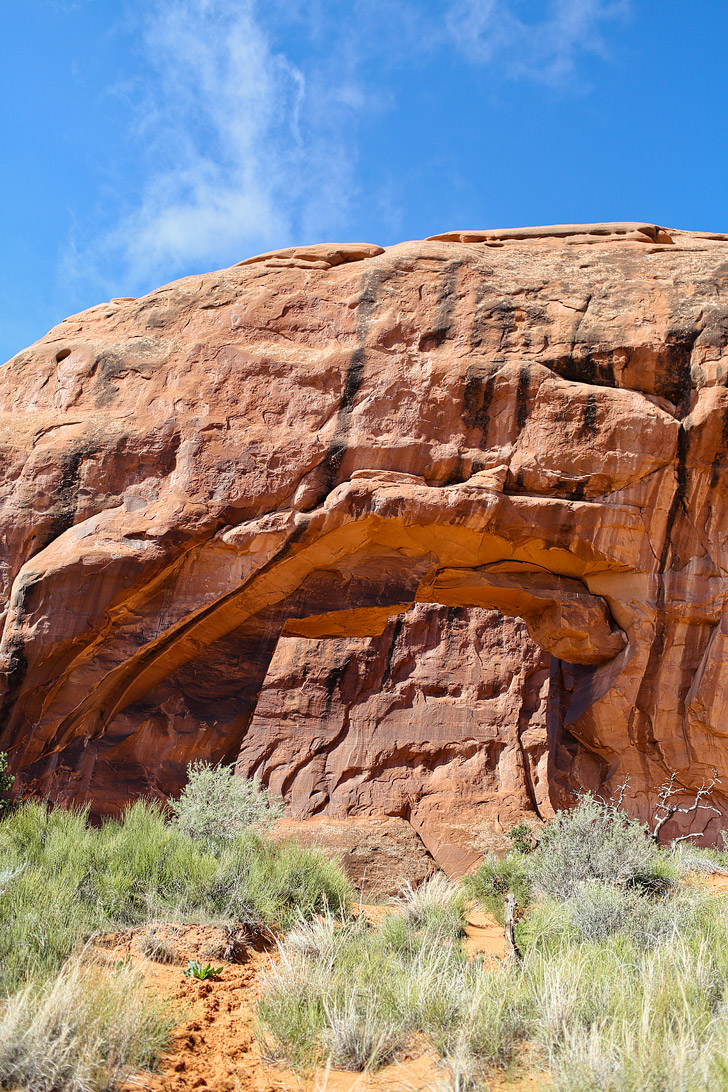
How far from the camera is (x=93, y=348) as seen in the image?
10.2 m

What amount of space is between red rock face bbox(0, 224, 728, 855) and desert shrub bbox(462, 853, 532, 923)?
2035 millimetres

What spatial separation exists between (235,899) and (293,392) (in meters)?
5.89

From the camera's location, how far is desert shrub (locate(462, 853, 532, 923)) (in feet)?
31.0

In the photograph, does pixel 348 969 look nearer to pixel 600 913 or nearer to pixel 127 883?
pixel 127 883

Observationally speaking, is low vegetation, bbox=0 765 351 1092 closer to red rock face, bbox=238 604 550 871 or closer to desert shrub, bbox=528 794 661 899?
desert shrub, bbox=528 794 661 899

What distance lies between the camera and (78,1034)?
3410 mm

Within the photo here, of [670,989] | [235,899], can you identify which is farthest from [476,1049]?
[235,899]

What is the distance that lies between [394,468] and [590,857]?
Result: 500 cm

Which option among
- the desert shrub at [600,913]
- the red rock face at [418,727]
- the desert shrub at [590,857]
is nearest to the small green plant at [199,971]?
the desert shrub at [600,913]

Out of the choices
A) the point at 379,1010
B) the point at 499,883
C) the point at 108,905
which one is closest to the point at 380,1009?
the point at 379,1010

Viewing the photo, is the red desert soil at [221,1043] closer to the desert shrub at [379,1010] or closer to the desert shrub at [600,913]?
the desert shrub at [379,1010]

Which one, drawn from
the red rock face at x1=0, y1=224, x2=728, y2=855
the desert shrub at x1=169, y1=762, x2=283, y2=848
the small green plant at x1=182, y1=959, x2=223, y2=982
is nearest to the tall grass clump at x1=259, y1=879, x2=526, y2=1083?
the small green plant at x1=182, y1=959, x2=223, y2=982

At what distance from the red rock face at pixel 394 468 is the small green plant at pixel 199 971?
4.71 metres

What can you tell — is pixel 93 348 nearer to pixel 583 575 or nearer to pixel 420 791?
pixel 583 575
